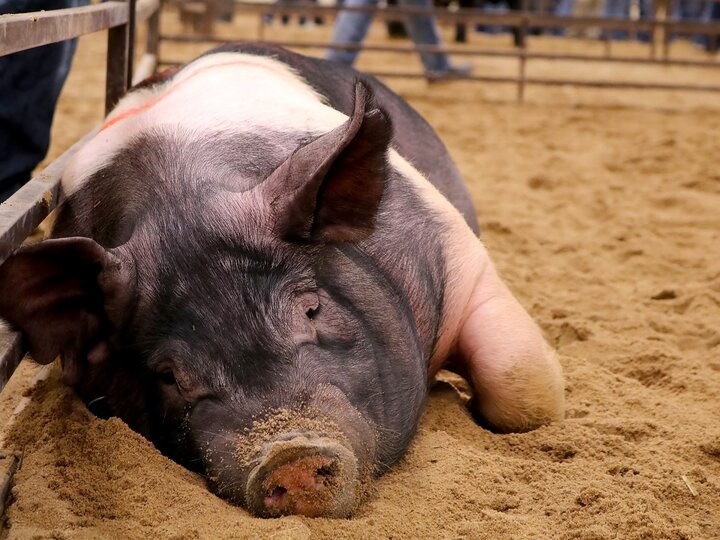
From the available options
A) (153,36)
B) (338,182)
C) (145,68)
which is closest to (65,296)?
(338,182)

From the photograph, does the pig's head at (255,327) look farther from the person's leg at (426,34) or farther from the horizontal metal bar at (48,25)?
the person's leg at (426,34)

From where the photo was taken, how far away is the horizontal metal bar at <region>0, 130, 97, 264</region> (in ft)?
8.84

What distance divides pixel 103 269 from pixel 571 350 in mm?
2114

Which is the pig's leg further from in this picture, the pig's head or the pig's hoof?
the pig's hoof

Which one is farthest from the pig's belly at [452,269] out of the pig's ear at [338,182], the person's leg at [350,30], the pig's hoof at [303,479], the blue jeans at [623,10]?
the blue jeans at [623,10]

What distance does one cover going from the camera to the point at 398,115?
14.9 feet

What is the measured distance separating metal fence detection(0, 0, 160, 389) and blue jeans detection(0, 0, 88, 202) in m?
0.24

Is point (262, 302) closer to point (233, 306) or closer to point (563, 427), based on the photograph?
point (233, 306)

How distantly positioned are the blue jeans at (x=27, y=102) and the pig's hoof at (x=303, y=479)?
2.67 metres

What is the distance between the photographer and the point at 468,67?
11.5 m

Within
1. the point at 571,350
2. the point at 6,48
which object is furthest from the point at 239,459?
the point at 571,350

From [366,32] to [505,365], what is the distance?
7.68m

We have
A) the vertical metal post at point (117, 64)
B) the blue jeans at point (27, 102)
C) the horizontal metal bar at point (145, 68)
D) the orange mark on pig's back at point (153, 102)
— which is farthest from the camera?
the horizontal metal bar at point (145, 68)

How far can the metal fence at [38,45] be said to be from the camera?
8.58 ft
